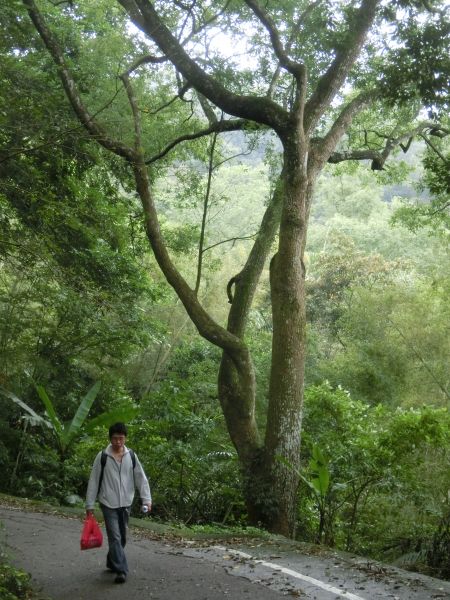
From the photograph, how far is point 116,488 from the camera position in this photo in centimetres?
735

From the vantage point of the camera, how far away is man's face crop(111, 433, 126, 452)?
735cm

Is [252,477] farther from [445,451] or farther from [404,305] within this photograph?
[404,305]

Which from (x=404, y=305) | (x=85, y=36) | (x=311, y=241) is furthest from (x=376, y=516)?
(x=311, y=241)

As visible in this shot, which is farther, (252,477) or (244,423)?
(244,423)


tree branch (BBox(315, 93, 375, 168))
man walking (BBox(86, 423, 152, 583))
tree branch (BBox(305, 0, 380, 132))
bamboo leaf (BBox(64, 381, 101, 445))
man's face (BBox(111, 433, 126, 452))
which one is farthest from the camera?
bamboo leaf (BBox(64, 381, 101, 445))

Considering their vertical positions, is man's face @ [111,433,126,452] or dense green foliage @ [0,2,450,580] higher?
dense green foliage @ [0,2,450,580]

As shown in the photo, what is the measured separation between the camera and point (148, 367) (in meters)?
29.2

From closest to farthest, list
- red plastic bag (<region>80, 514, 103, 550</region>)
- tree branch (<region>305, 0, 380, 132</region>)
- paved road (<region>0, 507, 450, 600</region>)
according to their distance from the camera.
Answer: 1. paved road (<region>0, 507, 450, 600</region>)
2. red plastic bag (<region>80, 514, 103, 550</region>)
3. tree branch (<region>305, 0, 380, 132</region>)

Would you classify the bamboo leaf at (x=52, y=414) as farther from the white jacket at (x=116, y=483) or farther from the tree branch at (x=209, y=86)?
the tree branch at (x=209, y=86)

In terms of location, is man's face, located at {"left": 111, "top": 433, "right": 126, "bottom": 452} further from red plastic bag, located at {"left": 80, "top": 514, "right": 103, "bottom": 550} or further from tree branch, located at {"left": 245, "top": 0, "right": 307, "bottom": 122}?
tree branch, located at {"left": 245, "top": 0, "right": 307, "bottom": 122}

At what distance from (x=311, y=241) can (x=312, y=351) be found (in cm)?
2609

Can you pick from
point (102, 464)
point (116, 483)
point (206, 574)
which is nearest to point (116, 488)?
point (116, 483)

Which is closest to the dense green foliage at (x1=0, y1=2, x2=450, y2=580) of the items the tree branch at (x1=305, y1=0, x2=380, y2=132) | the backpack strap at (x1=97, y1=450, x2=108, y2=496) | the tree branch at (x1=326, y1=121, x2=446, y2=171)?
the tree branch at (x1=305, y1=0, x2=380, y2=132)

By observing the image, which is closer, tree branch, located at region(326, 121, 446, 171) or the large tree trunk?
the large tree trunk
